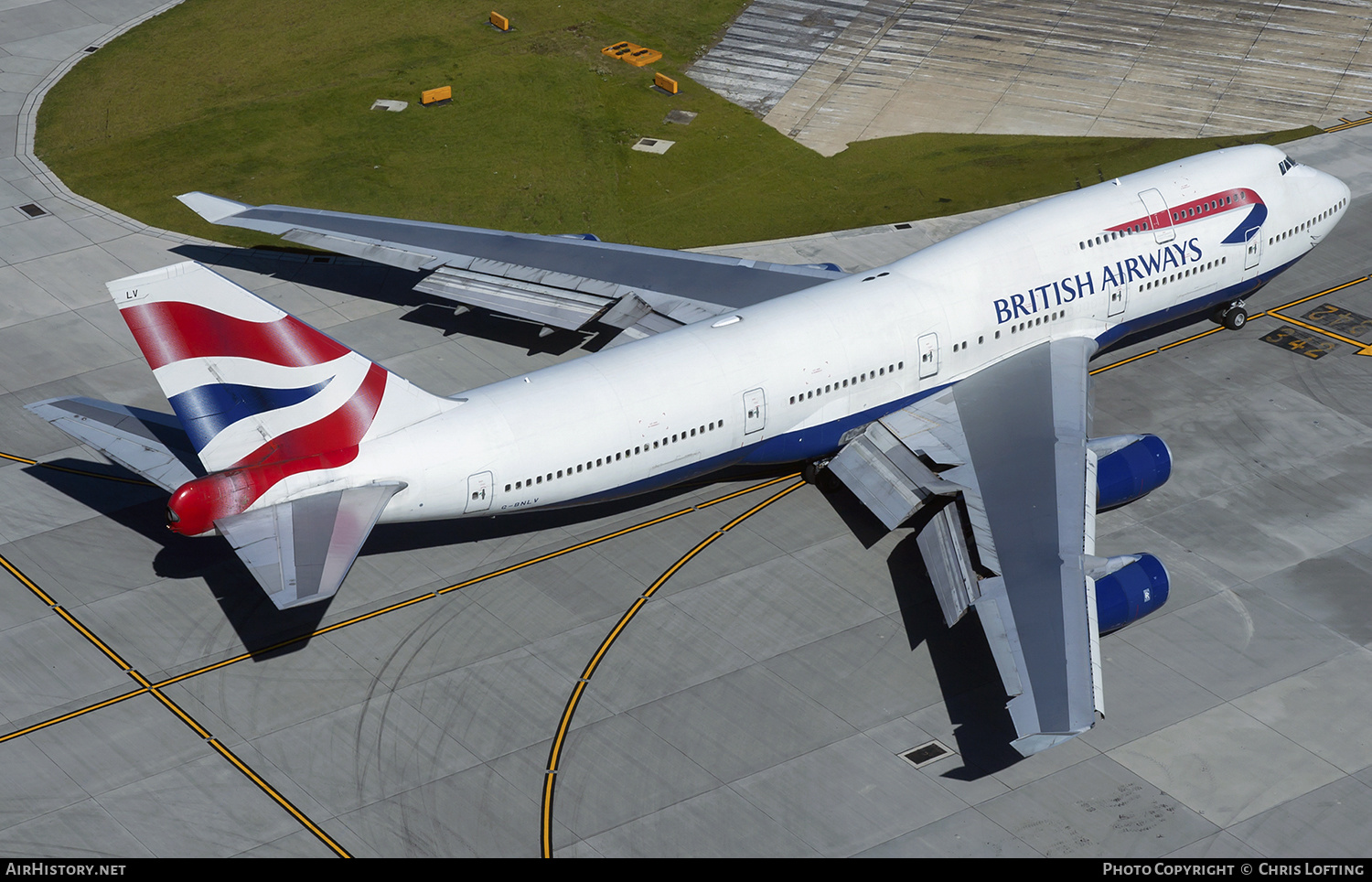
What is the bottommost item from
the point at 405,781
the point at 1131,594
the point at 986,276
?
the point at 405,781

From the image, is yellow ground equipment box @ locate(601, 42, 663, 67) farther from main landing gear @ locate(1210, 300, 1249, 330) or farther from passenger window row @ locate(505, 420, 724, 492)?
passenger window row @ locate(505, 420, 724, 492)

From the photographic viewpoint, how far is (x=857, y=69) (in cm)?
6112

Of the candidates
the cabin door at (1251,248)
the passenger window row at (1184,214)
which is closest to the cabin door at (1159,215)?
the passenger window row at (1184,214)

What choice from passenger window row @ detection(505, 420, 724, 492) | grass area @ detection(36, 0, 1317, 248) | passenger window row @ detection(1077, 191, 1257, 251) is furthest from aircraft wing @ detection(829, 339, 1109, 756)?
grass area @ detection(36, 0, 1317, 248)

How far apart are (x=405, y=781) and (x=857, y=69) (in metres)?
42.4

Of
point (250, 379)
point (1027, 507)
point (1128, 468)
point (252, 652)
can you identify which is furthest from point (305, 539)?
point (1128, 468)

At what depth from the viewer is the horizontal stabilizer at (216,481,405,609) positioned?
2695 centimetres

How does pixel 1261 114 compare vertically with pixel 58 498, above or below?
above

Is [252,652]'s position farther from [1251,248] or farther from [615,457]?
[1251,248]

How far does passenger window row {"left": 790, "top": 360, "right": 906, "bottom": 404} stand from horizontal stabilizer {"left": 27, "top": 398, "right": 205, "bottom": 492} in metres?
15.1

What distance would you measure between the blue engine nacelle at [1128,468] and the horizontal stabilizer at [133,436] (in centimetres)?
2268

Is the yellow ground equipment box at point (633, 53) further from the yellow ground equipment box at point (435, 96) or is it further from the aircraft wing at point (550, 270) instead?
the aircraft wing at point (550, 270)

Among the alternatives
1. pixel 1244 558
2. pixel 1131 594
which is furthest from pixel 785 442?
pixel 1244 558
